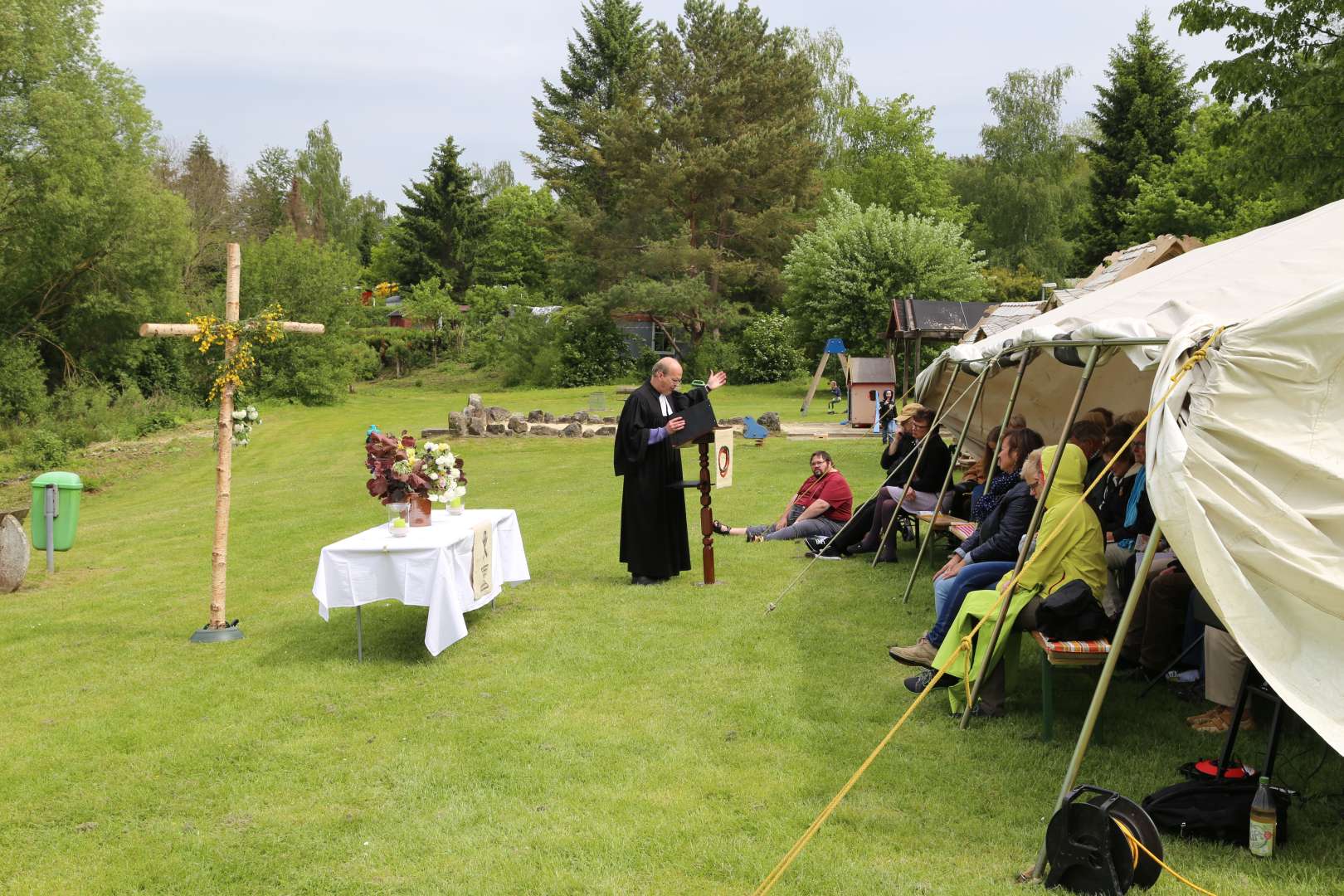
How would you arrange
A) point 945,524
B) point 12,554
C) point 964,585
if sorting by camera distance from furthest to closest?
point 12,554
point 945,524
point 964,585

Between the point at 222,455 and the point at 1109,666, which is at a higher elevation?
the point at 222,455

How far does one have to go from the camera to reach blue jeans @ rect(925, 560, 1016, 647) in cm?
632

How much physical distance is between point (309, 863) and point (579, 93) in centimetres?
5064

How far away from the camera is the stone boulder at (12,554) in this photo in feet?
35.0

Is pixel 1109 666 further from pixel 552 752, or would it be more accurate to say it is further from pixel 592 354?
pixel 592 354

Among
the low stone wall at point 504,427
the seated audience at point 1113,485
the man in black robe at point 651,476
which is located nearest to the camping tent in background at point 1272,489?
the seated audience at point 1113,485

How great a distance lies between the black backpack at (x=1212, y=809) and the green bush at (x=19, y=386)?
30.7m

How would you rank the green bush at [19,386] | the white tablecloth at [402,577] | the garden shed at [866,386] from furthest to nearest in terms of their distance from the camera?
the green bush at [19,386] → the garden shed at [866,386] → the white tablecloth at [402,577]

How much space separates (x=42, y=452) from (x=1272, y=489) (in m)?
27.0

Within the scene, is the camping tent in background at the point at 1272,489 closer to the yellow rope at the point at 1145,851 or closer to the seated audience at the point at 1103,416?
the yellow rope at the point at 1145,851

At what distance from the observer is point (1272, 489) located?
158 inches

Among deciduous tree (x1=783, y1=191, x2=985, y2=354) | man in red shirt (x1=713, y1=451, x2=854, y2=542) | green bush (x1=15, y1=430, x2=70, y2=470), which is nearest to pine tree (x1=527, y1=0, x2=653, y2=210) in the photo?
deciduous tree (x1=783, y1=191, x2=985, y2=354)

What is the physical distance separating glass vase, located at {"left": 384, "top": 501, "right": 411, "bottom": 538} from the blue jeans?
356 centimetres

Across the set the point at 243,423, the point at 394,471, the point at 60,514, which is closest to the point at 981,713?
the point at 394,471
